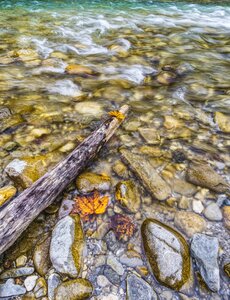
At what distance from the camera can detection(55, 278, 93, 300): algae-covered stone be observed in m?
1.94

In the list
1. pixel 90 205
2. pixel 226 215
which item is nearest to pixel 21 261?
pixel 90 205

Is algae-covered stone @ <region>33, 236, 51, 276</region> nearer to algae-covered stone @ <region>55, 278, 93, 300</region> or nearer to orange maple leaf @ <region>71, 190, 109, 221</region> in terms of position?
algae-covered stone @ <region>55, 278, 93, 300</region>

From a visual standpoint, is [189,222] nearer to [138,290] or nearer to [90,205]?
[138,290]

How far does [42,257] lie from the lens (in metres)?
2.16

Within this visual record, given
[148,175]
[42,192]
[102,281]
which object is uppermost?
[42,192]

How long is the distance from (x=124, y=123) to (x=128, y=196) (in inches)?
53.6

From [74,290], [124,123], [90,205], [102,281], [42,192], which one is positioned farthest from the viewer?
[124,123]

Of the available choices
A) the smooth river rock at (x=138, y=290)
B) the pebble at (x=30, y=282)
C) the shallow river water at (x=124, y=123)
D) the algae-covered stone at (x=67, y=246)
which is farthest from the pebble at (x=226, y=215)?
the pebble at (x=30, y=282)

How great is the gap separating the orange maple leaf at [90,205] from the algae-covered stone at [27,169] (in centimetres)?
54

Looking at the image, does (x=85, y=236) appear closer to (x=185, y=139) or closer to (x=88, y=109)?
(x=185, y=139)

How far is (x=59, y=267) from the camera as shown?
2.08 meters

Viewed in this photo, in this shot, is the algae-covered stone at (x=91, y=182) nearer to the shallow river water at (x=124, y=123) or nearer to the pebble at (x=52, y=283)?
the shallow river water at (x=124, y=123)

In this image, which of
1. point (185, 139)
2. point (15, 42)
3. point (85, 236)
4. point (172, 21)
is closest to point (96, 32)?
point (15, 42)

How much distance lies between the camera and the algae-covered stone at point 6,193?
252cm
